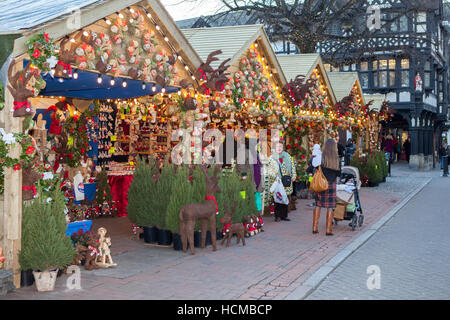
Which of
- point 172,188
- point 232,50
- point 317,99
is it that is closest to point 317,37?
point 317,99

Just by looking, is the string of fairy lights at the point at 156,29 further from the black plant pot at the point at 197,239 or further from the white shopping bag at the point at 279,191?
the white shopping bag at the point at 279,191

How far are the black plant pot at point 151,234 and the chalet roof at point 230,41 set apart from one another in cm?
427

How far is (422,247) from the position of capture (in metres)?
9.12

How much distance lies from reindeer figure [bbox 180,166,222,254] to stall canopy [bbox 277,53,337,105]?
28.4 feet

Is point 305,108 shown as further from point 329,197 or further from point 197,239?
point 197,239

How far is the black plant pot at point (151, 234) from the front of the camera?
28.9 feet

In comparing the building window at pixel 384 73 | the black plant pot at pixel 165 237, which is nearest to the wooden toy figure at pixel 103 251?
the black plant pot at pixel 165 237

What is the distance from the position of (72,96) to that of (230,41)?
13.3ft

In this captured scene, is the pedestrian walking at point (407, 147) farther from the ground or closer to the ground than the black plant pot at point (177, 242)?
farther from the ground

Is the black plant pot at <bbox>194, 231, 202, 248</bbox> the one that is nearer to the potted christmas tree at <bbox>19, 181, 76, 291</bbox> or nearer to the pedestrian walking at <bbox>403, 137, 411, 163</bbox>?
the potted christmas tree at <bbox>19, 181, 76, 291</bbox>

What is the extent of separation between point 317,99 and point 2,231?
41.3 ft
